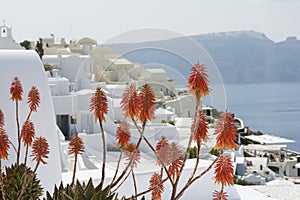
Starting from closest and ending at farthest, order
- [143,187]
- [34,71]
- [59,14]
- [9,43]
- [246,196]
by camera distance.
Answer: [34,71] < [143,187] < [246,196] < [9,43] < [59,14]

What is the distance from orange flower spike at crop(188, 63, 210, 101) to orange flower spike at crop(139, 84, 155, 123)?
4.4 inches

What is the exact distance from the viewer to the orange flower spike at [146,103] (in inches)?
56.0

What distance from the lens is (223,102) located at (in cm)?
204

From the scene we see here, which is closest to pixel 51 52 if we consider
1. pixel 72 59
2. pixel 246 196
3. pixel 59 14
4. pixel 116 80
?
pixel 59 14


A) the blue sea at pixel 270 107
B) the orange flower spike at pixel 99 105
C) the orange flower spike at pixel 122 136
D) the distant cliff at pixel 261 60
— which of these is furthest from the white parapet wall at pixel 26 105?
the blue sea at pixel 270 107

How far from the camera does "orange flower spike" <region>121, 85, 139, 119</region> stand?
4.78 ft

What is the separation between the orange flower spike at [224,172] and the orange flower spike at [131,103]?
0.86 ft

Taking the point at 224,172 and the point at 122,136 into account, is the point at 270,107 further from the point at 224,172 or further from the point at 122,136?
the point at 224,172

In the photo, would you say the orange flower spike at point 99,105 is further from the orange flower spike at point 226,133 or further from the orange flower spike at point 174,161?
the orange flower spike at point 226,133

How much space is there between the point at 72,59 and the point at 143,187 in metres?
17.1

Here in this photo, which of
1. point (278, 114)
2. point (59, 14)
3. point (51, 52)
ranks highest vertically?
point (59, 14)

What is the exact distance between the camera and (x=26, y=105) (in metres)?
3.28

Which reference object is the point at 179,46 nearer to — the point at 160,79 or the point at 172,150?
the point at 160,79

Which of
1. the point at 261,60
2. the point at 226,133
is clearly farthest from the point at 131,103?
the point at 261,60
